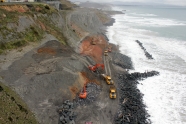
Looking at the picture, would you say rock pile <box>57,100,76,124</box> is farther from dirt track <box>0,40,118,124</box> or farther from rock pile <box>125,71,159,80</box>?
rock pile <box>125,71,159,80</box>

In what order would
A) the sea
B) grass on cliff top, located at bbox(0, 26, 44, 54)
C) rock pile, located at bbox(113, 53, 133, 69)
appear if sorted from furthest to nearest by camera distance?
rock pile, located at bbox(113, 53, 133, 69), grass on cliff top, located at bbox(0, 26, 44, 54), the sea

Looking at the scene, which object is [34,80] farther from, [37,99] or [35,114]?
[35,114]

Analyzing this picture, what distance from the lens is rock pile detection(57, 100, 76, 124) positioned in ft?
84.9

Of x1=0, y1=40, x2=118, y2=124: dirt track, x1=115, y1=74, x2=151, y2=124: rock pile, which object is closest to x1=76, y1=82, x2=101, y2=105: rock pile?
x1=0, y1=40, x2=118, y2=124: dirt track

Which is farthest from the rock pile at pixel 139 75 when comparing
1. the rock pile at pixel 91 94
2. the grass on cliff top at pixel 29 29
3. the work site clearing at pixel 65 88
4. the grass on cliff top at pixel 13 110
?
the grass on cliff top at pixel 13 110

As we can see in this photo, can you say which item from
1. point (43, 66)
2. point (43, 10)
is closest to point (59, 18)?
point (43, 10)

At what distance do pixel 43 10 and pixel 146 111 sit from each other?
40858 millimetres

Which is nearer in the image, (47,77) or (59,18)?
(47,77)

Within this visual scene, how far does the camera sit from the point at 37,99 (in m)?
28.0

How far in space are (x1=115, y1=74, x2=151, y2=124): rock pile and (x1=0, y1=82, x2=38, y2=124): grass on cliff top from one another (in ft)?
39.9

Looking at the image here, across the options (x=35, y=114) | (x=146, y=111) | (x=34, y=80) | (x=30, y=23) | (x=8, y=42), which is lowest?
(x=146, y=111)

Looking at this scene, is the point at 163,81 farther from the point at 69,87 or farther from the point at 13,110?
the point at 13,110

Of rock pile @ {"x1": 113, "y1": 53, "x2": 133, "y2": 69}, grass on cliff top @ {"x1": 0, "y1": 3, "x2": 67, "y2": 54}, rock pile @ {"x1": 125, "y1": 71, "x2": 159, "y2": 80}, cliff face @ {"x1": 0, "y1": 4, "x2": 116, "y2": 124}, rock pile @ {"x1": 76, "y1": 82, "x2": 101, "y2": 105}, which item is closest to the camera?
cliff face @ {"x1": 0, "y1": 4, "x2": 116, "y2": 124}

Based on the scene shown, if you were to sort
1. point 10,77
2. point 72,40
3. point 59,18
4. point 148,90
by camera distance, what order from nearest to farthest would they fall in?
point 10,77
point 148,90
point 72,40
point 59,18
